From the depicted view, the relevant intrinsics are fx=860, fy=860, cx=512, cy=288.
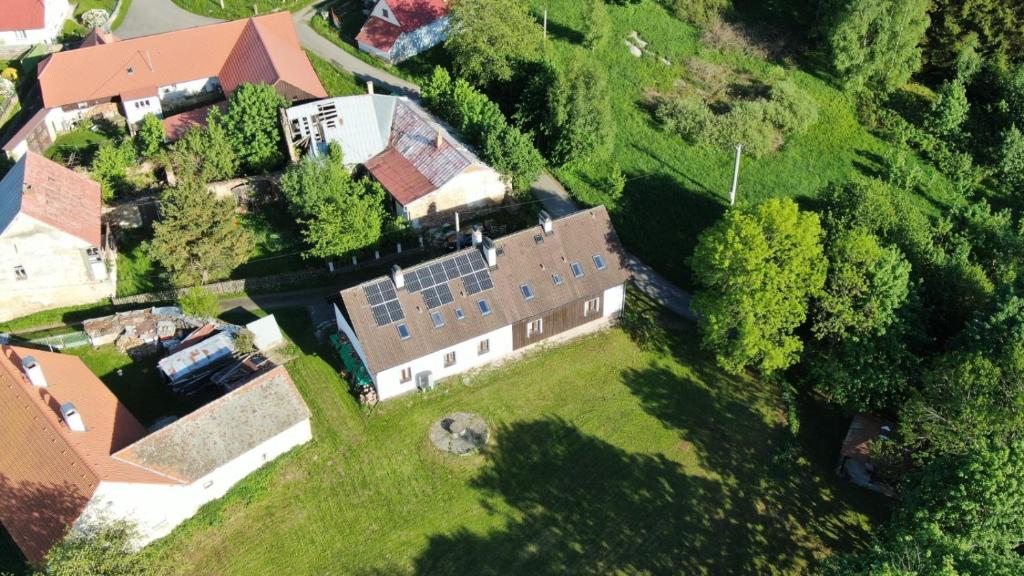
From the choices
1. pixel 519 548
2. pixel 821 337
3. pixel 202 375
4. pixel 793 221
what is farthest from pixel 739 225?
pixel 202 375

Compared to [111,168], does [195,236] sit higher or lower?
lower

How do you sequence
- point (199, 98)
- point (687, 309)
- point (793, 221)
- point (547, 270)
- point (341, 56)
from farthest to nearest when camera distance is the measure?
point (341, 56) → point (199, 98) → point (687, 309) → point (547, 270) → point (793, 221)

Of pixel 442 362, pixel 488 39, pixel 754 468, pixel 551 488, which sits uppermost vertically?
pixel 488 39

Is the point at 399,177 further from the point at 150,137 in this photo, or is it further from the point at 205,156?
the point at 150,137

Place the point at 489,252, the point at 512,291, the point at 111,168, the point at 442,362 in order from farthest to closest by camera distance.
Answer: the point at 111,168 < the point at 512,291 < the point at 489,252 < the point at 442,362

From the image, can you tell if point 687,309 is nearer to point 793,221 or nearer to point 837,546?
point 793,221

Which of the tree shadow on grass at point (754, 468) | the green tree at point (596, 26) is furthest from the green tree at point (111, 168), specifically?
the tree shadow on grass at point (754, 468)

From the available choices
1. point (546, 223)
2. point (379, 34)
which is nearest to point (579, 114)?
point (546, 223)

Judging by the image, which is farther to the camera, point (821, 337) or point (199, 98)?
point (199, 98)
